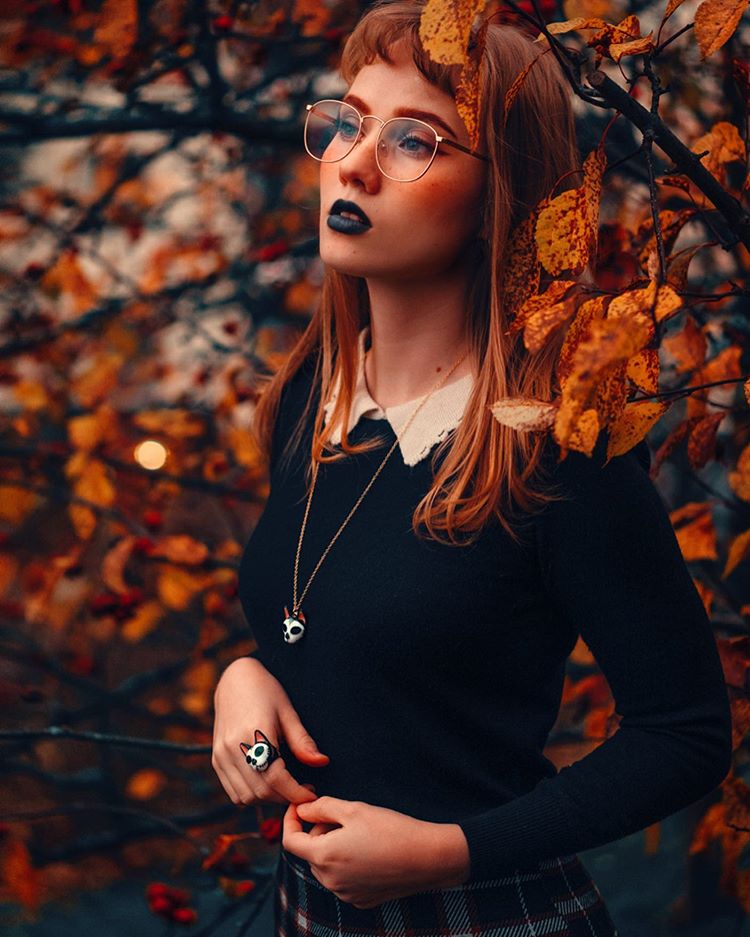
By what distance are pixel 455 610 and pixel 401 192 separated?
0.44 meters

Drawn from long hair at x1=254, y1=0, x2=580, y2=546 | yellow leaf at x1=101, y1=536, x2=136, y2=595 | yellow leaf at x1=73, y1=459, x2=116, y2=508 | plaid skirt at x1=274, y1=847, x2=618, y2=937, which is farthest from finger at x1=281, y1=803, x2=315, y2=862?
yellow leaf at x1=73, y1=459, x2=116, y2=508

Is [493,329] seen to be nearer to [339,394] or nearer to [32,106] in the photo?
[339,394]

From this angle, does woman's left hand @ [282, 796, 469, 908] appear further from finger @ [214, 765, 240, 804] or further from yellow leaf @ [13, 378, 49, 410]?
yellow leaf @ [13, 378, 49, 410]

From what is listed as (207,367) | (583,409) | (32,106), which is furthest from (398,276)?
(32,106)

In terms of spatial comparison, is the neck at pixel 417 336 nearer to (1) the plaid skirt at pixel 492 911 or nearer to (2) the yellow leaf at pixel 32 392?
(1) the plaid skirt at pixel 492 911

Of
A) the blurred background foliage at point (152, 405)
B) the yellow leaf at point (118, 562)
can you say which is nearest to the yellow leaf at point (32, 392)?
the blurred background foliage at point (152, 405)

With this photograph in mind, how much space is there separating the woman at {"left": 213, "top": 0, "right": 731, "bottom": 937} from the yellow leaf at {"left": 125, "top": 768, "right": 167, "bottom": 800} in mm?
1500

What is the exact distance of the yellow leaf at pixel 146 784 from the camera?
258cm

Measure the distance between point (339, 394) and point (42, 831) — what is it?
186 centimetres

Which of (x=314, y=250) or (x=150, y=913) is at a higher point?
(x=314, y=250)

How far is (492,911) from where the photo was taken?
1.04 m

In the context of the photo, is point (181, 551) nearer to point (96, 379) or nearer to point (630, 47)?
point (96, 379)

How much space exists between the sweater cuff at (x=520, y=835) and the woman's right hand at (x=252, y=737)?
0.19 metres

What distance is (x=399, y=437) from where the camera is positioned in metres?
1.17
